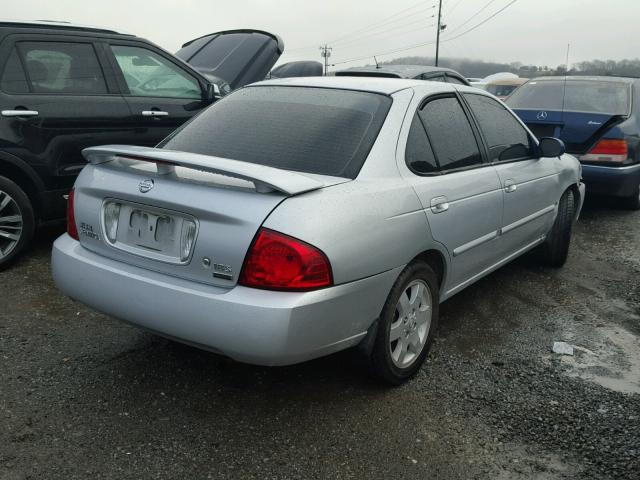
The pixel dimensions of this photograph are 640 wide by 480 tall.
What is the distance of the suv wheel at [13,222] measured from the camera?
15.2ft

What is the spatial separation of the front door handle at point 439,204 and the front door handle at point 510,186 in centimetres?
88

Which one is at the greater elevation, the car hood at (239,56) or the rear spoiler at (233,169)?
the car hood at (239,56)

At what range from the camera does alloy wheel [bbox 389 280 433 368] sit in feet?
10.2

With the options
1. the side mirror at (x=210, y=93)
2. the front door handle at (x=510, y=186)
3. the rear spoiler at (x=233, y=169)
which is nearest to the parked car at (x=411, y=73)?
the side mirror at (x=210, y=93)

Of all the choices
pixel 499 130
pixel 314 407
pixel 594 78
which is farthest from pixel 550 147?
pixel 594 78

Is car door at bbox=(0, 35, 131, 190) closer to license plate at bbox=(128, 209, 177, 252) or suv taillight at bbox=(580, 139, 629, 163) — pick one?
license plate at bbox=(128, 209, 177, 252)

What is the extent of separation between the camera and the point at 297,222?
8.20 feet

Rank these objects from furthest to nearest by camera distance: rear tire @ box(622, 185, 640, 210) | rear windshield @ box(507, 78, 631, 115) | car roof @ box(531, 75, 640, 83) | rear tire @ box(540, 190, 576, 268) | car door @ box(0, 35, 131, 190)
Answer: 1. car roof @ box(531, 75, 640, 83)
2. rear tire @ box(622, 185, 640, 210)
3. rear windshield @ box(507, 78, 631, 115)
4. rear tire @ box(540, 190, 576, 268)
5. car door @ box(0, 35, 131, 190)

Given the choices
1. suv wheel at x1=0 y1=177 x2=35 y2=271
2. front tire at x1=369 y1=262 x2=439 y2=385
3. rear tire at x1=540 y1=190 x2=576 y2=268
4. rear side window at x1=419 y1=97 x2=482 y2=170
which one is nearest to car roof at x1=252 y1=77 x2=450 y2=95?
rear side window at x1=419 y1=97 x2=482 y2=170

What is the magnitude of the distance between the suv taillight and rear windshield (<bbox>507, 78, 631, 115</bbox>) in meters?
0.43

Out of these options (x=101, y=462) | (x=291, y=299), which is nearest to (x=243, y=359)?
(x=291, y=299)

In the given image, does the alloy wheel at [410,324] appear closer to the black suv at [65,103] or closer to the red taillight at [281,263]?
the red taillight at [281,263]

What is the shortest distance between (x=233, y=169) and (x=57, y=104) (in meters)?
2.91

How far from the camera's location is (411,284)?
10.3ft
